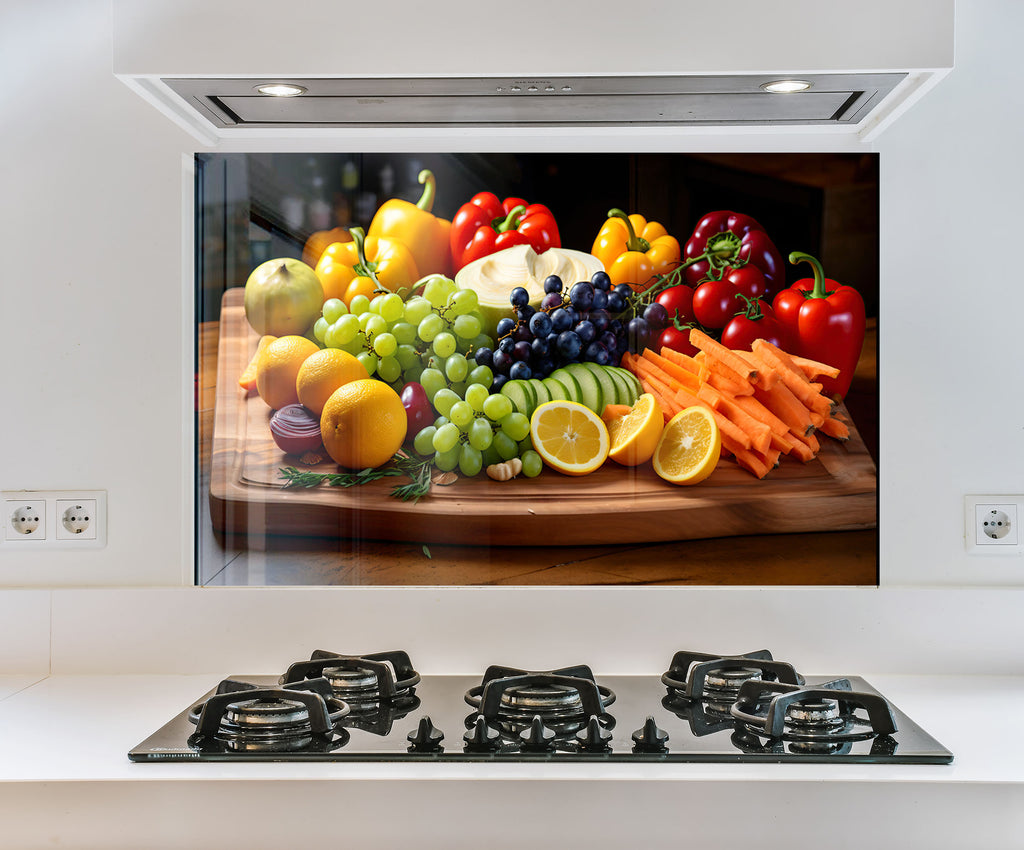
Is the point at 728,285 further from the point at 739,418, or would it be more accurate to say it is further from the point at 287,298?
the point at 287,298

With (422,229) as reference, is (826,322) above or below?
below

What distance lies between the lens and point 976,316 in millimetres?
1270

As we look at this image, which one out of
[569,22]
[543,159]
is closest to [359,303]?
[543,159]

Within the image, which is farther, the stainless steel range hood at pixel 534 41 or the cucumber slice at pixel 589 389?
the cucumber slice at pixel 589 389

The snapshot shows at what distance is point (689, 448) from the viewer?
1242 mm

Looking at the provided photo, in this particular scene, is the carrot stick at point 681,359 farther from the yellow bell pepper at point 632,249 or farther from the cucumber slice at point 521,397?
the cucumber slice at point 521,397

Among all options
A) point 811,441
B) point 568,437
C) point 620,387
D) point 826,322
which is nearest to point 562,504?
point 568,437

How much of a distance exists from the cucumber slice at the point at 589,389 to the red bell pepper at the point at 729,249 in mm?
226

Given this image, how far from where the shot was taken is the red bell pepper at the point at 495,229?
127 cm

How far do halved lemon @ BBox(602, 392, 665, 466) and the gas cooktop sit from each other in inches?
12.7

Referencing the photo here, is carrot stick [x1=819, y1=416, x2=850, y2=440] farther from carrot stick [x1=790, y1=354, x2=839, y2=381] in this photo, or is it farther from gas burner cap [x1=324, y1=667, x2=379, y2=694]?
gas burner cap [x1=324, y1=667, x2=379, y2=694]

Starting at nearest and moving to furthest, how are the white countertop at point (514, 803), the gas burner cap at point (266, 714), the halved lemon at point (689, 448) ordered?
the white countertop at point (514, 803) < the gas burner cap at point (266, 714) < the halved lemon at point (689, 448)

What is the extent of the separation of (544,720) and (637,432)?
1.51 ft

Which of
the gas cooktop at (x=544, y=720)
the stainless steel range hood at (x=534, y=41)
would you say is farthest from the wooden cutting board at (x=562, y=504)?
the stainless steel range hood at (x=534, y=41)
